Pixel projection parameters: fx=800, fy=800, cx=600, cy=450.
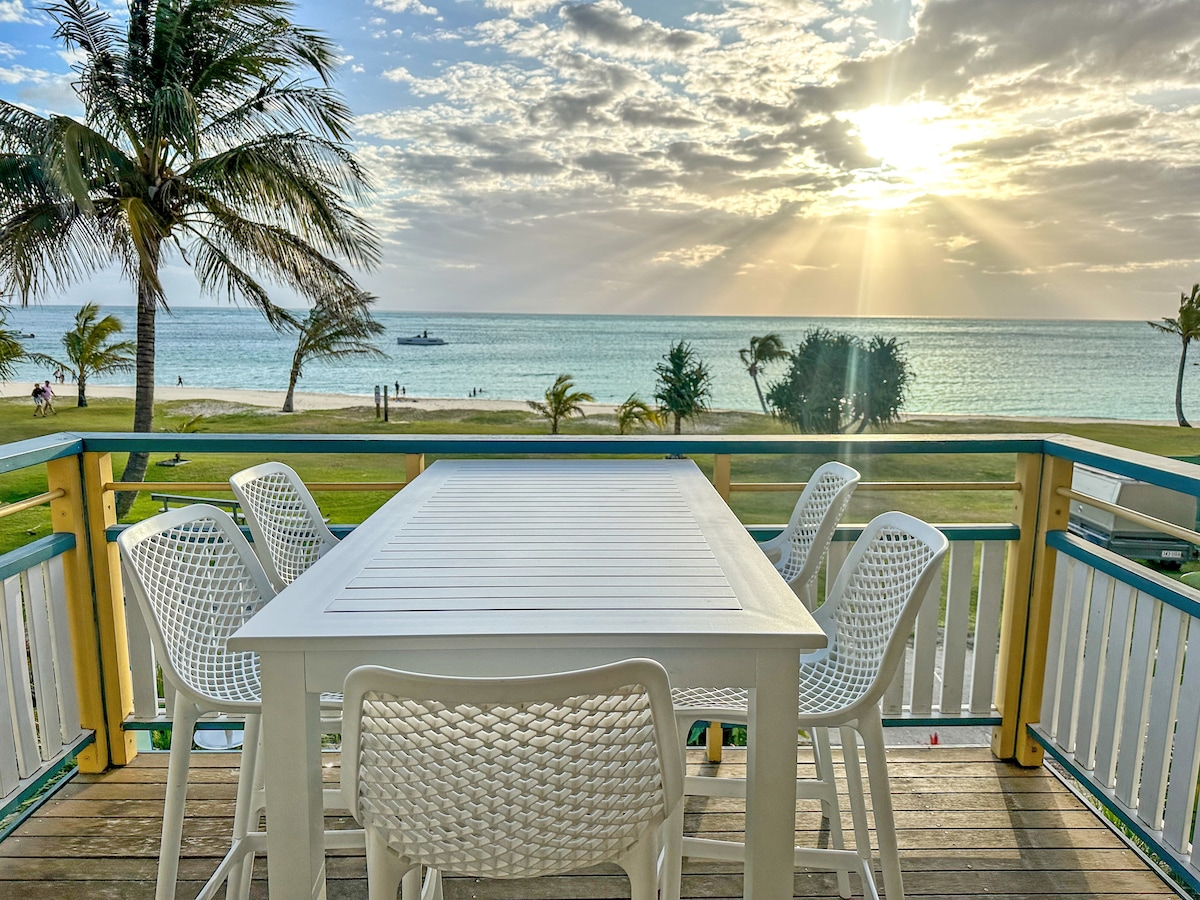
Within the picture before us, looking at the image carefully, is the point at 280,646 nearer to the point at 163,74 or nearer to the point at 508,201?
the point at 163,74

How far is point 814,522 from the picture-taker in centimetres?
227

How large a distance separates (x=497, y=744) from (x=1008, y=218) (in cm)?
3722

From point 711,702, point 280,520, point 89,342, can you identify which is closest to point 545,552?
point 711,702

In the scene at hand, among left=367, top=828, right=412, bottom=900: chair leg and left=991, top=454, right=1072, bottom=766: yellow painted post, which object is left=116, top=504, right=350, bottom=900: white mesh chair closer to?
left=367, top=828, right=412, bottom=900: chair leg

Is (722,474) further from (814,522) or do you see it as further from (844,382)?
(844,382)

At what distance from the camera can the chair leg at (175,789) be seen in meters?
1.71

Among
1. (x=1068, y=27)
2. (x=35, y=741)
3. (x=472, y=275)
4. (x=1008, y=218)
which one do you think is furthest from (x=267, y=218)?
(x=1008, y=218)

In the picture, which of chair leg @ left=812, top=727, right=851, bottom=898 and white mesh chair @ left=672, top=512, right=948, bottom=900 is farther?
chair leg @ left=812, top=727, right=851, bottom=898

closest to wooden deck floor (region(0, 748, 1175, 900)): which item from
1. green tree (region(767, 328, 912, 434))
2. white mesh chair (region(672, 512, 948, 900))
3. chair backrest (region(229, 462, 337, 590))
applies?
white mesh chair (region(672, 512, 948, 900))

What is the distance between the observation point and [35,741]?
238 centimetres

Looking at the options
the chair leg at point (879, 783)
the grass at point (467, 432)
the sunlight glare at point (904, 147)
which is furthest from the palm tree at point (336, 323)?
the sunlight glare at point (904, 147)

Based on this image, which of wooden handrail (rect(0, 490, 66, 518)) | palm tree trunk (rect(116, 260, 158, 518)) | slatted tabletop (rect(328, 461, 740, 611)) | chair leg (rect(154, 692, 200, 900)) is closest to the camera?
slatted tabletop (rect(328, 461, 740, 611))

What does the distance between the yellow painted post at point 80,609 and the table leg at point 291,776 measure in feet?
5.48

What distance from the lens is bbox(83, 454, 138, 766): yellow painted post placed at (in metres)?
2.55
